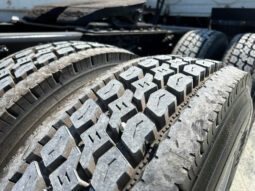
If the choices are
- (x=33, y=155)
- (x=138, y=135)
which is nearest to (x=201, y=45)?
(x=138, y=135)

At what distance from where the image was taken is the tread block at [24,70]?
49.5 inches

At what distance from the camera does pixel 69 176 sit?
2.60 ft

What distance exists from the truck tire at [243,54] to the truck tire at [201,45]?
274 millimetres

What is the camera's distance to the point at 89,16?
2.36m

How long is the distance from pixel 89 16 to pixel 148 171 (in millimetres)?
1969

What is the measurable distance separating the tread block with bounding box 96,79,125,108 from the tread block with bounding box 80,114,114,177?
5.9 inches

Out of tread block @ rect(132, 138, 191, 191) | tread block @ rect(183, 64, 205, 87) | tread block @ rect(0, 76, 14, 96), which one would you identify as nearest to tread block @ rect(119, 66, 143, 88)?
tread block @ rect(183, 64, 205, 87)

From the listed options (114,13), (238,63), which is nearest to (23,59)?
(114,13)

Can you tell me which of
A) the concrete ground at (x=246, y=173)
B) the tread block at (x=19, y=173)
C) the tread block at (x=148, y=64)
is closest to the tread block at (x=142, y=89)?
the tread block at (x=148, y=64)

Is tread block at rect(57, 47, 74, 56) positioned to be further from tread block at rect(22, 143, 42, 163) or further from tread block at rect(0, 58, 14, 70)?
tread block at rect(22, 143, 42, 163)

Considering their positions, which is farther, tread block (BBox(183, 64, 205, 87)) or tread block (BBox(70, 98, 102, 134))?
tread block (BBox(183, 64, 205, 87))

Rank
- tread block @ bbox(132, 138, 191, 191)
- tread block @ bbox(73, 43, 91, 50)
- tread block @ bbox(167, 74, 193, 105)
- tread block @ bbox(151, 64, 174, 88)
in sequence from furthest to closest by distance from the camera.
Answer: tread block @ bbox(73, 43, 91, 50)
tread block @ bbox(151, 64, 174, 88)
tread block @ bbox(167, 74, 193, 105)
tread block @ bbox(132, 138, 191, 191)

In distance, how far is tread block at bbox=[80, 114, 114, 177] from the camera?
0.81 metres

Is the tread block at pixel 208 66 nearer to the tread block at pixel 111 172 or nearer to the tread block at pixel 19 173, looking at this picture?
the tread block at pixel 111 172
